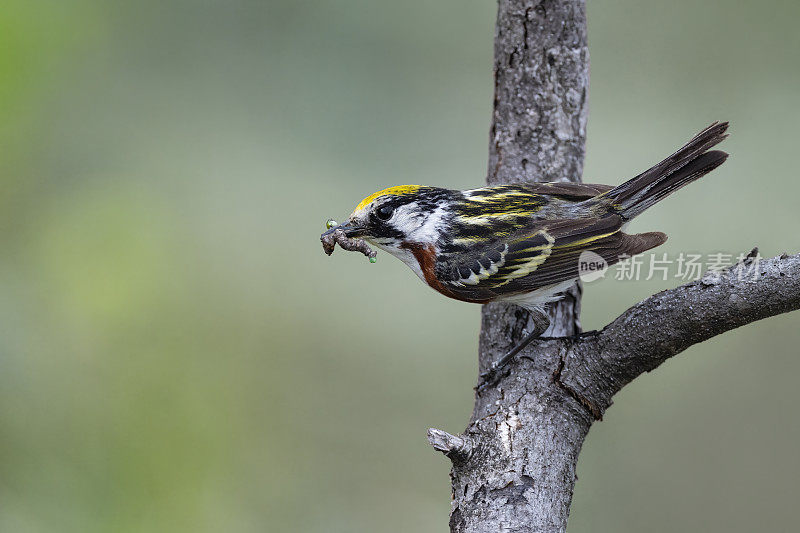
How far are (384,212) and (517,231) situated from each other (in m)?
0.58

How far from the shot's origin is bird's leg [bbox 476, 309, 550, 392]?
312 centimetres

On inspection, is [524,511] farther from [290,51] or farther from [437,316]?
[290,51]

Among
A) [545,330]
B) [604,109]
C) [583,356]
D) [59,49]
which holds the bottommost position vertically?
[583,356]

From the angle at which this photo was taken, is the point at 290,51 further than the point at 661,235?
Yes

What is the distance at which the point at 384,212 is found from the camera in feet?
10.2

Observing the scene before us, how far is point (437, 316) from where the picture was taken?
5.64m

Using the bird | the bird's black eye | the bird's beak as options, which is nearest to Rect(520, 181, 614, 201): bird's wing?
the bird

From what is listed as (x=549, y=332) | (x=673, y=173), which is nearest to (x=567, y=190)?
(x=673, y=173)

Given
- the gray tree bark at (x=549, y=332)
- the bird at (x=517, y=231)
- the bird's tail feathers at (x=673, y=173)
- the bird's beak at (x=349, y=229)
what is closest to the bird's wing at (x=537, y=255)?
the bird at (x=517, y=231)

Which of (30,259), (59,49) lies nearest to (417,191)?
(30,259)

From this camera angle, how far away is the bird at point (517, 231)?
303 cm

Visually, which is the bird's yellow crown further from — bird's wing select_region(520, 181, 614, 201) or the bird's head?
bird's wing select_region(520, 181, 614, 201)

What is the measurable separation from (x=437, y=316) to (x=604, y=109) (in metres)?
2.15

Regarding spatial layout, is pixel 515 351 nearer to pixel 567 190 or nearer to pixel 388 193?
pixel 567 190
